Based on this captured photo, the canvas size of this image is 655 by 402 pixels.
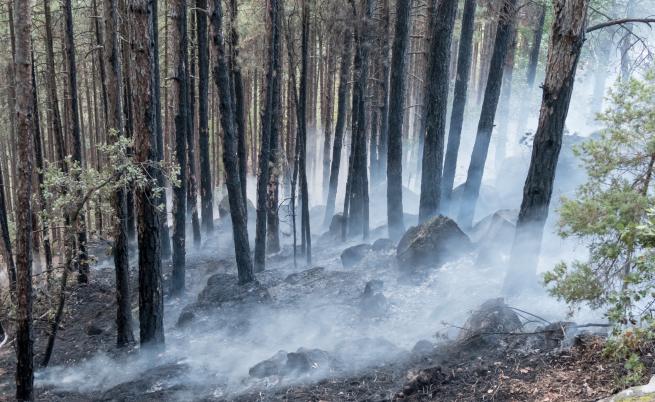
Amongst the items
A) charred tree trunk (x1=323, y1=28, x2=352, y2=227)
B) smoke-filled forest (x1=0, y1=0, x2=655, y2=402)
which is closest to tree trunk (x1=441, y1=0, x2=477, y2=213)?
smoke-filled forest (x1=0, y1=0, x2=655, y2=402)

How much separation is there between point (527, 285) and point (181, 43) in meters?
11.2

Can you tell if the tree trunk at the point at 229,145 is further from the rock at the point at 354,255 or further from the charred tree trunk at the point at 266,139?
the rock at the point at 354,255

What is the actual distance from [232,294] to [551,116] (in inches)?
381

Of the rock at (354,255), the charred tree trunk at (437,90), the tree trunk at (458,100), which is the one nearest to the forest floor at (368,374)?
the rock at (354,255)

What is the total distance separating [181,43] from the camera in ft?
47.6

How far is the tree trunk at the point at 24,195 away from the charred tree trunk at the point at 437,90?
358 inches

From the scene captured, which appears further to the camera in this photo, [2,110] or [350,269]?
[2,110]

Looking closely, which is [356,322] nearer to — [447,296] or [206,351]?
[447,296]

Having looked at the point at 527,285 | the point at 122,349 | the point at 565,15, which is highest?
the point at 565,15

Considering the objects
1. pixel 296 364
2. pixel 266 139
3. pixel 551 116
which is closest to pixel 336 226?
pixel 266 139

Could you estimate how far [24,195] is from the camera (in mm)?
8109

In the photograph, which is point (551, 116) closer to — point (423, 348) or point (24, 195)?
point (423, 348)

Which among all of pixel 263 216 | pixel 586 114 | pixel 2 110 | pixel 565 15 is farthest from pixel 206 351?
pixel 586 114

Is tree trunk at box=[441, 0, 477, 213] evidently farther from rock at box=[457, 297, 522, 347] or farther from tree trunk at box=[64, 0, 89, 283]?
tree trunk at box=[64, 0, 89, 283]
